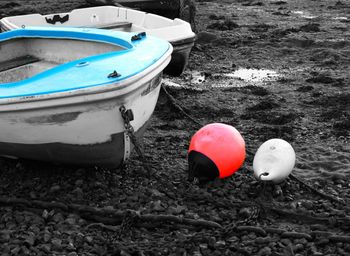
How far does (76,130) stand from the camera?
14.4ft

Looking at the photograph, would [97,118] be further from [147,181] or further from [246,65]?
[246,65]

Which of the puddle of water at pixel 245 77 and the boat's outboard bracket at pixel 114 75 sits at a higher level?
the boat's outboard bracket at pixel 114 75

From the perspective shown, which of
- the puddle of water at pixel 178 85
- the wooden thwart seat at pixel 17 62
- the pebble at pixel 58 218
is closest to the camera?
the pebble at pixel 58 218

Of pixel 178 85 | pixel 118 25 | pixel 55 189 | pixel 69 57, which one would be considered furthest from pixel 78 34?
pixel 178 85

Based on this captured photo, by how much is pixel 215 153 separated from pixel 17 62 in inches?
119

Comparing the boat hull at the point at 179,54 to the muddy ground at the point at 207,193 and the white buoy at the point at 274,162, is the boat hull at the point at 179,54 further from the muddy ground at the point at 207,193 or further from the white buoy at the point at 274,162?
the white buoy at the point at 274,162

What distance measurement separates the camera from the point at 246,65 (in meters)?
9.07

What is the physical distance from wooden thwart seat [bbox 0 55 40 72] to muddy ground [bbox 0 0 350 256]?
1528mm

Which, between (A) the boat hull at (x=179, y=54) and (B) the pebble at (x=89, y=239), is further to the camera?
(A) the boat hull at (x=179, y=54)

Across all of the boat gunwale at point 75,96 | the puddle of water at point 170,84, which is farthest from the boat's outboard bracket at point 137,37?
the puddle of water at point 170,84

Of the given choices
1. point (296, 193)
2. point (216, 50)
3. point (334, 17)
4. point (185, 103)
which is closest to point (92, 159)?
point (296, 193)

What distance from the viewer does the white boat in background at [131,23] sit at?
7.53m

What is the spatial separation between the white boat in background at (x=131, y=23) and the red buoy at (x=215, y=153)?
3055 millimetres

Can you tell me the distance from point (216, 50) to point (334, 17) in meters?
4.18
